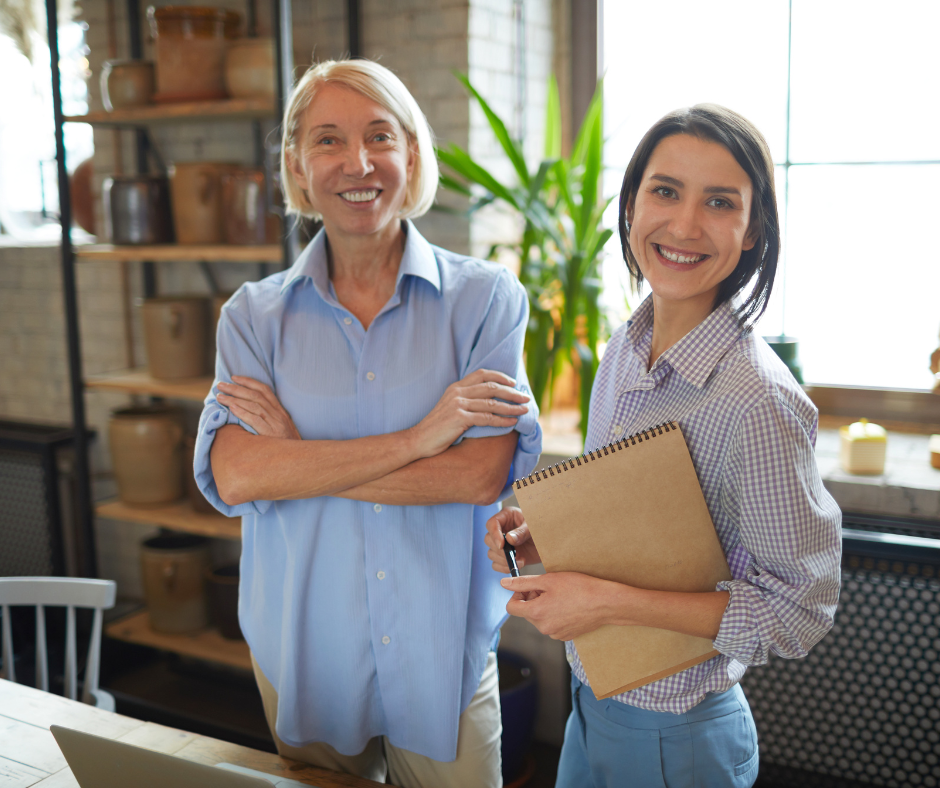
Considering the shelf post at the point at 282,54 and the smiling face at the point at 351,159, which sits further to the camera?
the shelf post at the point at 282,54

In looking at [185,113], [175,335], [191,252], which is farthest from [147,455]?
[185,113]

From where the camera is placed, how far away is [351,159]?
1.40m

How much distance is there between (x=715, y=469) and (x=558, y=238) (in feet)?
4.46

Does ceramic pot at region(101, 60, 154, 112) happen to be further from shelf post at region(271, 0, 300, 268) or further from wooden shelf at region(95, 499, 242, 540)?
wooden shelf at region(95, 499, 242, 540)

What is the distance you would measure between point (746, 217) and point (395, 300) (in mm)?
631

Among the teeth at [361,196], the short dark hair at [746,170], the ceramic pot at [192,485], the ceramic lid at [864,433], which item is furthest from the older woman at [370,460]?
the ceramic pot at [192,485]

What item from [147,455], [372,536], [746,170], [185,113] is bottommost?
[147,455]

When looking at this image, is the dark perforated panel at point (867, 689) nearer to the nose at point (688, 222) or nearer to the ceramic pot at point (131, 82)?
the nose at point (688, 222)

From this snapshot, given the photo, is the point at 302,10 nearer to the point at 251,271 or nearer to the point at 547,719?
the point at 251,271

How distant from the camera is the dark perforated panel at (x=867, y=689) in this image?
6.13 feet

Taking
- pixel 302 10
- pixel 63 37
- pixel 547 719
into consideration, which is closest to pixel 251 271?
pixel 302 10

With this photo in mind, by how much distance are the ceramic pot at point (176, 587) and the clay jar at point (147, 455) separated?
0.60 feet

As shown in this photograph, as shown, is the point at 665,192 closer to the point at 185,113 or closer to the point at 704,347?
the point at 704,347

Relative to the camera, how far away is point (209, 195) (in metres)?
2.46
